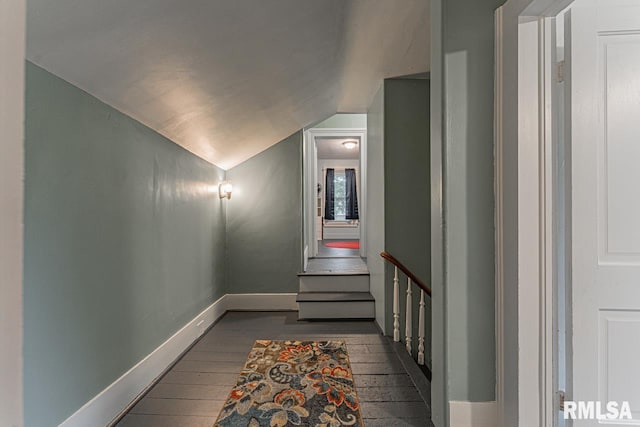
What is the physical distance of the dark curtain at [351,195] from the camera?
26.7 feet

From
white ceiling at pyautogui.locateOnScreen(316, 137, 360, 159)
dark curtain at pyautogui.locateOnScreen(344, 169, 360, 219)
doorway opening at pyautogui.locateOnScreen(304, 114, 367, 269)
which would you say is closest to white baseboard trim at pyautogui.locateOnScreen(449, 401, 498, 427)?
doorway opening at pyautogui.locateOnScreen(304, 114, 367, 269)

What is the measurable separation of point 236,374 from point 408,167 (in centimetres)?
223

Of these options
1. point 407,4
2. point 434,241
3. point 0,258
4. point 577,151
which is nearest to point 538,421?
point 434,241

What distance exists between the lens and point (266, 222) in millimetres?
4117

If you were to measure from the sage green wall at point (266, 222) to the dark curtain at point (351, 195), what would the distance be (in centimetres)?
415

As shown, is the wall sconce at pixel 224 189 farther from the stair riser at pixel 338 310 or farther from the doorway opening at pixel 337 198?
the doorway opening at pixel 337 198

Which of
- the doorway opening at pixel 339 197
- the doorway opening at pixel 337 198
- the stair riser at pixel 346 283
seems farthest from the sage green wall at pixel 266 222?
the doorway opening at pixel 339 197

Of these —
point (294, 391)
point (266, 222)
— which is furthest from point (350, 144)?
point (294, 391)

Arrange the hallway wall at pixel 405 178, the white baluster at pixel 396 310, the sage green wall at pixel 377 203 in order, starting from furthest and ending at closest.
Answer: the sage green wall at pixel 377 203 < the hallway wall at pixel 405 178 < the white baluster at pixel 396 310

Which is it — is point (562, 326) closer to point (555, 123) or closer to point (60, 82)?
point (555, 123)

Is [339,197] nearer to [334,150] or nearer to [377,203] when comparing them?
[334,150]

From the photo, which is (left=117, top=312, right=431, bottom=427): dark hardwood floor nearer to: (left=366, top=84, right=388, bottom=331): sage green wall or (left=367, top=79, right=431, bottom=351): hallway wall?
(left=366, top=84, right=388, bottom=331): sage green wall

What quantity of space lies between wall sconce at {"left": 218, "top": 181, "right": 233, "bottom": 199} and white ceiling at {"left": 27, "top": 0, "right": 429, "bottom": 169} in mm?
549
